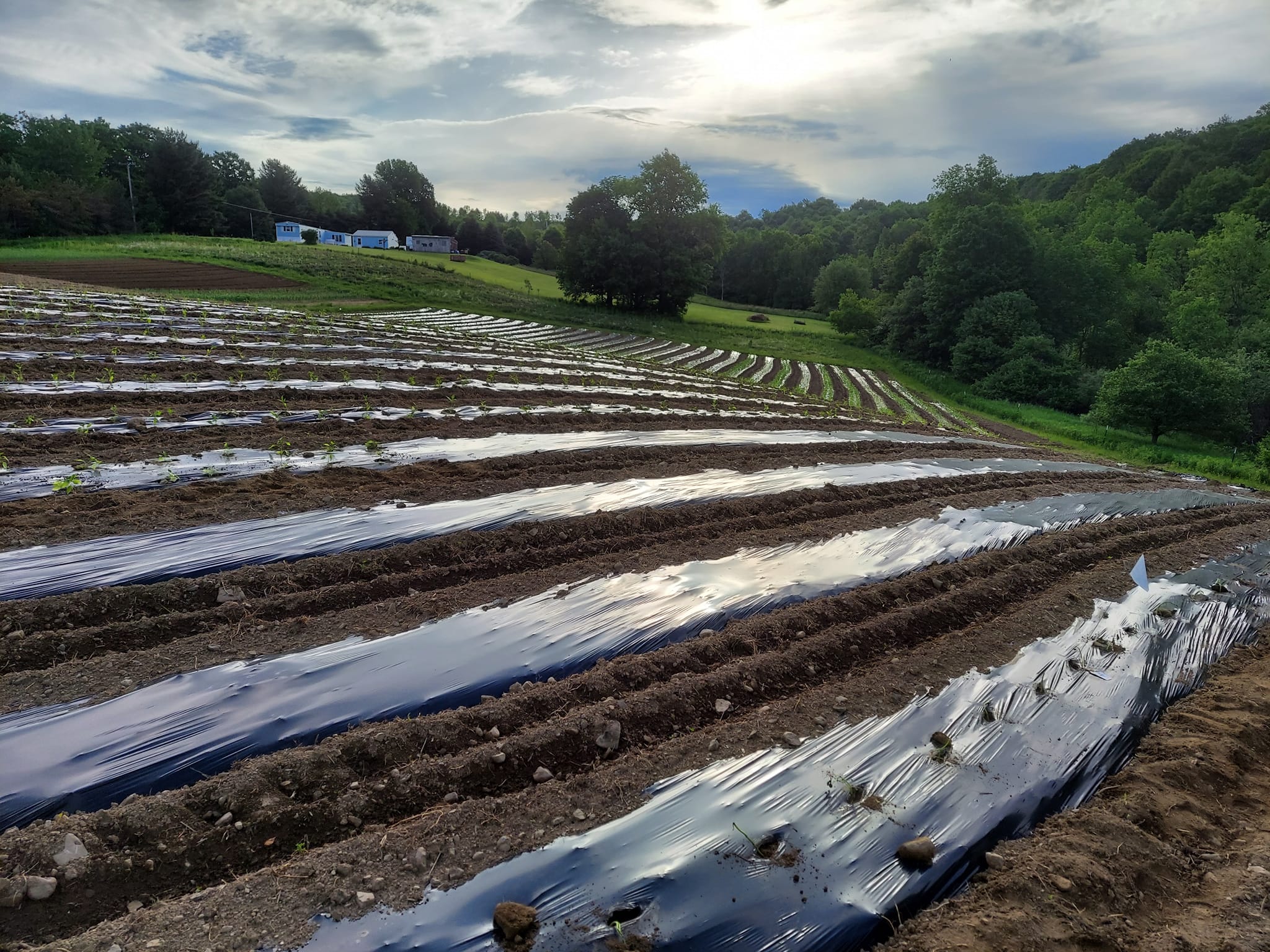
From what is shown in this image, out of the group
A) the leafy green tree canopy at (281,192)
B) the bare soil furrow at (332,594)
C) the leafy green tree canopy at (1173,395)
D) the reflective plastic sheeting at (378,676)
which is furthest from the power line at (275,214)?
the reflective plastic sheeting at (378,676)

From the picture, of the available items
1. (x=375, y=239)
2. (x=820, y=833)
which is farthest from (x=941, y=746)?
(x=375, y=239)

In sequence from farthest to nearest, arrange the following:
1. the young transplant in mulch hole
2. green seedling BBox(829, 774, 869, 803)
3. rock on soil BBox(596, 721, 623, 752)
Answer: rock on soil BBox(596, 721, 623, 752), green seedling BBox(829, 774, 869, 803), the young transplant in mulch hole

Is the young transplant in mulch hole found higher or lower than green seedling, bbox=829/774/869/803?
lower

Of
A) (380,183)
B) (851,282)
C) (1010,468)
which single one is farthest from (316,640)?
(380,183)

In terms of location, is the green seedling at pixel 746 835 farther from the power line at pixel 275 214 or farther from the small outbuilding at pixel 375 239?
the small outbuilding at pixel 375 239

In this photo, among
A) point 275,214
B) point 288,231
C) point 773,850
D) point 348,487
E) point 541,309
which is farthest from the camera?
point 275,214

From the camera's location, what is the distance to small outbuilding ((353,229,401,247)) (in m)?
69.9

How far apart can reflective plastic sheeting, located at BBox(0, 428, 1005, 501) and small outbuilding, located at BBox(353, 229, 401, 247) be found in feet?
230

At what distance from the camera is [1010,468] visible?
11039mm

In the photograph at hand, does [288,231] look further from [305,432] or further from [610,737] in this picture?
[610,737]

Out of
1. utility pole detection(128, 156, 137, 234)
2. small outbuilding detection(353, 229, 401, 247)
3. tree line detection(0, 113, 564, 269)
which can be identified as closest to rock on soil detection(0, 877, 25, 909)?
tree line detection(0, 113, 564, 269)

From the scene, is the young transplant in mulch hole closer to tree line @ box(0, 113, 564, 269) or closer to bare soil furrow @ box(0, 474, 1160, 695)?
bare soil furrow @ box(0, 474, 1160, 695)

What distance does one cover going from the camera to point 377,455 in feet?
25.9

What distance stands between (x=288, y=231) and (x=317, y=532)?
72741 millimetres
